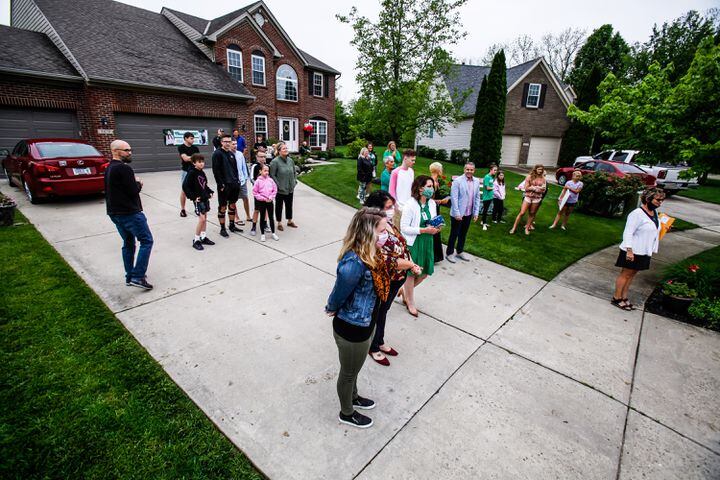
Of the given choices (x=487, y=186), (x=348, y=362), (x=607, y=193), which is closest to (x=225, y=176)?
(x=348, y=362)

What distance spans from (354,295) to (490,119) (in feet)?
75.7

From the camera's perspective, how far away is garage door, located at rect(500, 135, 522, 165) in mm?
25656

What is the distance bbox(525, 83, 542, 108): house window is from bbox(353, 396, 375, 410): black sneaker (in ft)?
90.6

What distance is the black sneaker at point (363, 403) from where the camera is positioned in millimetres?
3032

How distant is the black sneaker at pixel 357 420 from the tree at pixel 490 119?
22345 millimetres

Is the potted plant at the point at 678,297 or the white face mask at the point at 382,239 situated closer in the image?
the white face mask at the point at 382,239

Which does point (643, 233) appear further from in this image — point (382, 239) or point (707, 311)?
point (382, 239)

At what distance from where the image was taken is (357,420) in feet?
9.37

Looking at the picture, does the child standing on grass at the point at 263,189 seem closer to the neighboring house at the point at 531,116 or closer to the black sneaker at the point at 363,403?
the black sneaker at the point at 363,403

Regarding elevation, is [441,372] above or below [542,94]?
below

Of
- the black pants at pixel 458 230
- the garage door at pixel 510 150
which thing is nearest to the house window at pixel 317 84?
the garage door at pixel 510 150

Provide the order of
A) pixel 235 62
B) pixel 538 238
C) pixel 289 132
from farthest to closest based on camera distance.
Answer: pixel 289 132
pixel 235 62
pixel 538 238

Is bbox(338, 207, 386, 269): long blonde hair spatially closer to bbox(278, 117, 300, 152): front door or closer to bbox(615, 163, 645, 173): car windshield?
bbox(615, 163, 645, 173): car windshield

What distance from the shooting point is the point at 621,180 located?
11.2 m
